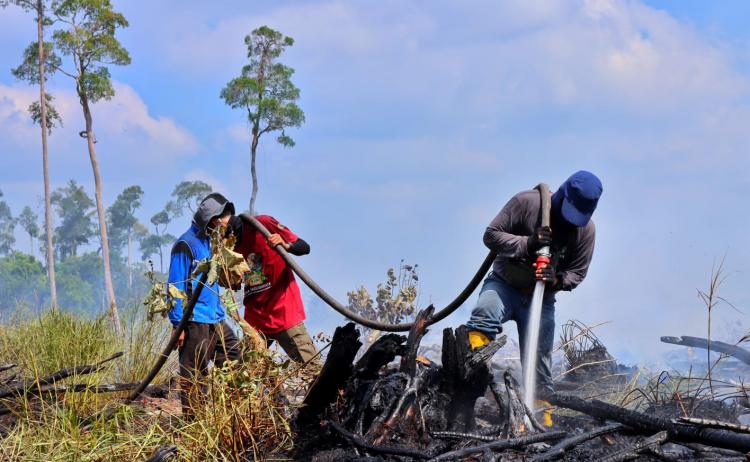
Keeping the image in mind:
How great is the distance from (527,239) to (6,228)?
335 feet

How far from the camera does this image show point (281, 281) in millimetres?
6250

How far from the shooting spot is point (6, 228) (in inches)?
3821

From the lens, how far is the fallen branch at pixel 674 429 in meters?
3.61

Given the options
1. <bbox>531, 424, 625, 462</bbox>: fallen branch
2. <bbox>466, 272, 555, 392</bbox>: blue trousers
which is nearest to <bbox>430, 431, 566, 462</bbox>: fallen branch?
<bbox>531, 424, 625, 462</bbox>: fallen branch

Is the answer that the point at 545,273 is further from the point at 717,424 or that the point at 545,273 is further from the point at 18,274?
the point at 18,274

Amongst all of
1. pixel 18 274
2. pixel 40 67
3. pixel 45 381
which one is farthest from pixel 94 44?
pixel 18 274

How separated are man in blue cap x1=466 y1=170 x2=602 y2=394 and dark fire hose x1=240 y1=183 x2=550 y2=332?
92 millimetres

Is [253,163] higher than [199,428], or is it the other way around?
[253,163]

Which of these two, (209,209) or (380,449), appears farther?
(209,209)

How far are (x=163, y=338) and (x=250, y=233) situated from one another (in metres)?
2.11

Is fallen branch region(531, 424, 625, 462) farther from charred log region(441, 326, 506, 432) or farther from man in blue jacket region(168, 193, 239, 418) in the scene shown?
man in blue jacket region(168, 193, 239, 418)

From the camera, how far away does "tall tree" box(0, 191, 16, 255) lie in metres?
95.9

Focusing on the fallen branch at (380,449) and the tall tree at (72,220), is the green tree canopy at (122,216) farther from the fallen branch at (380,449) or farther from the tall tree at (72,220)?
the fallen branch at (380,449)

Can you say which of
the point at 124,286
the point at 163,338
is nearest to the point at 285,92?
the point at 163,338
